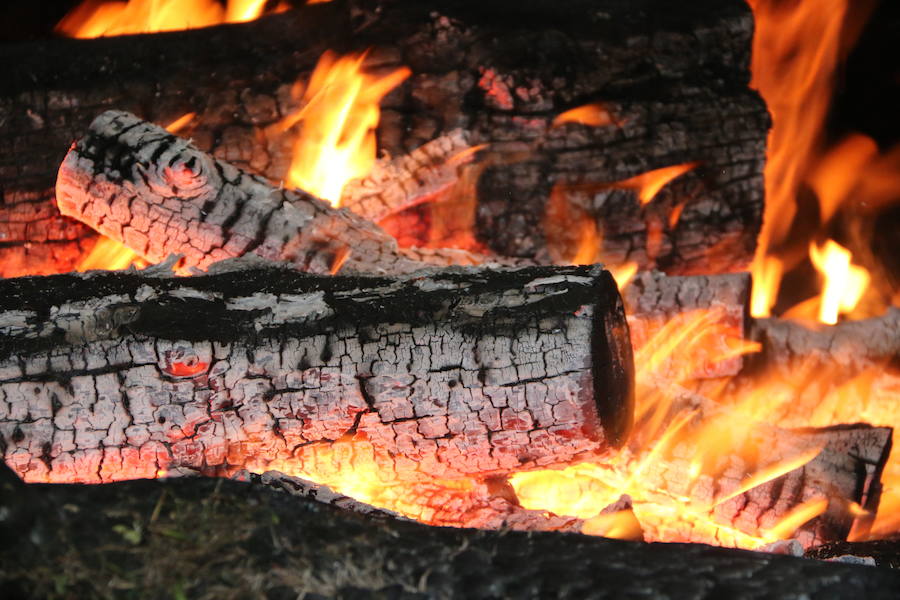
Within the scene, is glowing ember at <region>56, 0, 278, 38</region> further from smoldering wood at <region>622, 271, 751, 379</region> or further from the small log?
smoldering wood at <region>622, 271, 751, 379</region>

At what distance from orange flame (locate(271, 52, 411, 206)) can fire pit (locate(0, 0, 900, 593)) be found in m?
0.01

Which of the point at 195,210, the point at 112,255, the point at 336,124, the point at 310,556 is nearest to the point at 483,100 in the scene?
the point at 336,124

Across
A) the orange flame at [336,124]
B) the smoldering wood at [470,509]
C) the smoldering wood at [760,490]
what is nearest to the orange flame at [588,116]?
the orange flame at [336,124]

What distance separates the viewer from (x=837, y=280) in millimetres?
4863

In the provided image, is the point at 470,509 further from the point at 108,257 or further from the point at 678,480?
the point at 108,257

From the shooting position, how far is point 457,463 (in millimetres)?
2723

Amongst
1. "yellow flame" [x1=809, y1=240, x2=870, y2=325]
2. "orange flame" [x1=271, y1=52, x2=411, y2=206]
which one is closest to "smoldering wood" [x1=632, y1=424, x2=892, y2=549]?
"yellow flame" [x1=809, y1=240, x2=870, y2=325]

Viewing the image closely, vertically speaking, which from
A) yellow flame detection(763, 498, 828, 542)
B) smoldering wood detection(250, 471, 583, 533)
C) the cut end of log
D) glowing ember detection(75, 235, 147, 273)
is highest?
glowing ember detection(75, 235, 147, 273)

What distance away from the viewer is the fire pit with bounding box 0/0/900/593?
2617 mm

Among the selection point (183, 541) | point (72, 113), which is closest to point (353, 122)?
point (72, 113)

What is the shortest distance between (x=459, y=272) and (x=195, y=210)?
1150 mm

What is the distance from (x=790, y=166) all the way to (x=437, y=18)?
246 cm

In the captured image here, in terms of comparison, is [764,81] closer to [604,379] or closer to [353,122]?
[353,122]

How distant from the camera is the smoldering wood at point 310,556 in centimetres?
169
